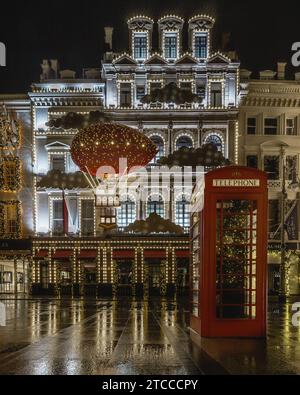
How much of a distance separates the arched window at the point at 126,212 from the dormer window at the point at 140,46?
10563 millimetres

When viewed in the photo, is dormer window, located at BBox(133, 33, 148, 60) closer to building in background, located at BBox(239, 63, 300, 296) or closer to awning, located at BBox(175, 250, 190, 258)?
building in background, located at BBox(239, 63, 300, 296)

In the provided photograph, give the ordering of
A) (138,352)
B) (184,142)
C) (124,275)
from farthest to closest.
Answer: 1. (124,275)
2. (184,142)
3. (138,352)

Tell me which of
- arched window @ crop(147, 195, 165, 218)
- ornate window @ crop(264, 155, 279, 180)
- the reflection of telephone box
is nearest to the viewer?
the reflection of telephone box

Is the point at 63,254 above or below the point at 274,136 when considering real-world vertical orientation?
below

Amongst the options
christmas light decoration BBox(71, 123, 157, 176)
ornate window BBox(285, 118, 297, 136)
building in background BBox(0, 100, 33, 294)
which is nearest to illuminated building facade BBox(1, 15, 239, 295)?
building in background BBox(0, 100, 33, 294)

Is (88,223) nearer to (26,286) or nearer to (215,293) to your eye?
(26,286)

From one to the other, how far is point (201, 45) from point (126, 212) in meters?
13.5

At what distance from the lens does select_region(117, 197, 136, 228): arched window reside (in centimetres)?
4238

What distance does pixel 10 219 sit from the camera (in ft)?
142

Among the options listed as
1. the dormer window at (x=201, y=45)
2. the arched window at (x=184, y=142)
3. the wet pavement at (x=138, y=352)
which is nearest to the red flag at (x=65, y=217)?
the arched window at (x=184, y=142)

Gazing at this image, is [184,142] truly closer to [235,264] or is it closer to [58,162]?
[58,162]

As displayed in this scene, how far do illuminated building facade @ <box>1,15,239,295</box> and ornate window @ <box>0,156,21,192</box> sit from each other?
1.20 meters

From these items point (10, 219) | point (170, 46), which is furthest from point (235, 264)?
point (10, 219)

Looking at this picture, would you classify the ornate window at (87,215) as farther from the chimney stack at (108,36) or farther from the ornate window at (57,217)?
the chimney stack at (108,36)
